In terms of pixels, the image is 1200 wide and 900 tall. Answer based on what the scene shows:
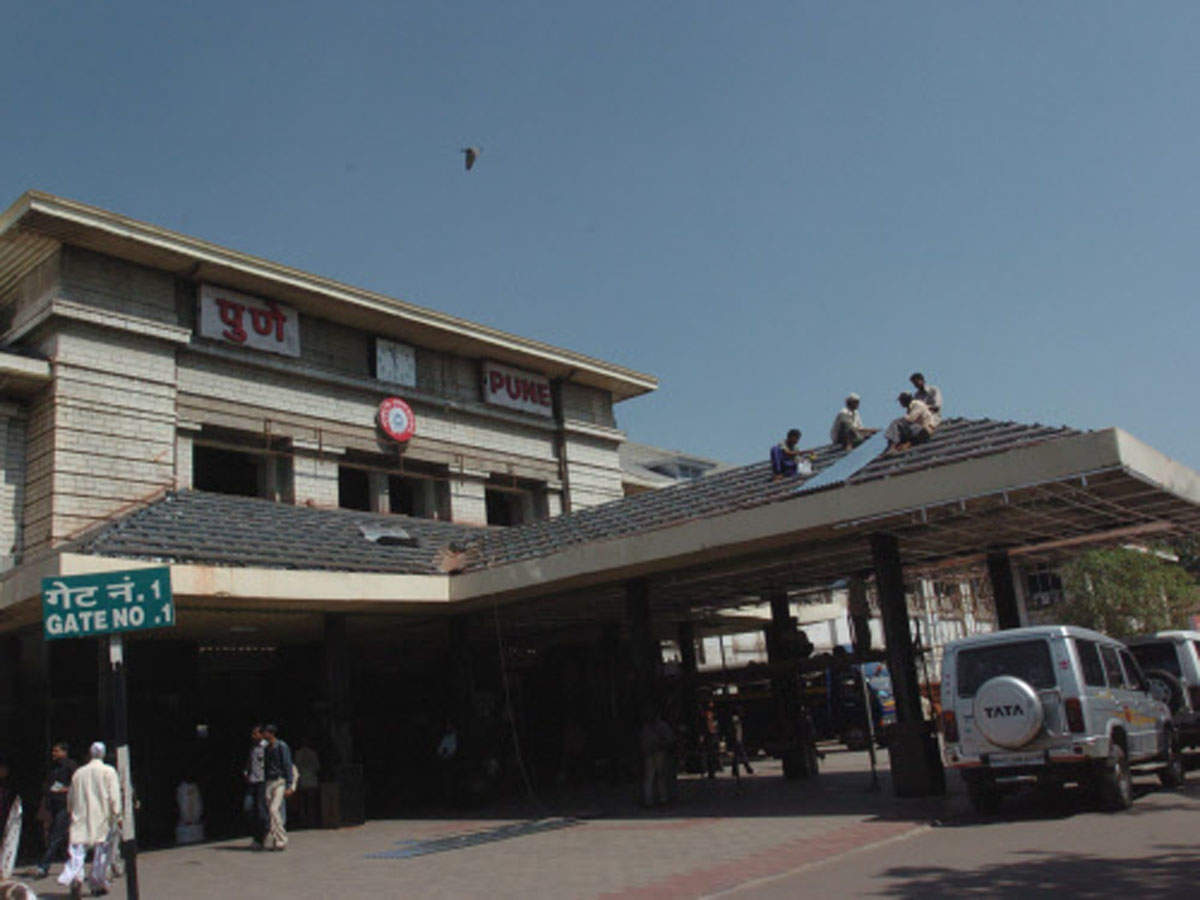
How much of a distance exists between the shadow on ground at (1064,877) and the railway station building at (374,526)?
483 centimetres

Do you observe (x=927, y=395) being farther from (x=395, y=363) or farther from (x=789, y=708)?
(x=395, y=363)

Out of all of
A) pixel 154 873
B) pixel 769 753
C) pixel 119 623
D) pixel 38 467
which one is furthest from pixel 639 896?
pixel 769 753

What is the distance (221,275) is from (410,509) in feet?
24.6

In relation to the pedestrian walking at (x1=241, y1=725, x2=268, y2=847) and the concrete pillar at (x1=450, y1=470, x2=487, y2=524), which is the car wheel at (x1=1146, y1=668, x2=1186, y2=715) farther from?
the concrete pillar at (x1=450, y1=470, x2=487, y2=524)

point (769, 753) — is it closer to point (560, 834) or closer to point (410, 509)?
point (410, 509)

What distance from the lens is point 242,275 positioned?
844 inches

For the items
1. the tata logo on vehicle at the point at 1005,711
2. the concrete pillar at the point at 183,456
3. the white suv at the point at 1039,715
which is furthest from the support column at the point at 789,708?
the concrete pillar at the point at 183,456

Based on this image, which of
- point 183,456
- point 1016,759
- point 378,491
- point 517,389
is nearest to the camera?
point 1016,759

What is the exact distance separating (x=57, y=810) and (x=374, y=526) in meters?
8.34

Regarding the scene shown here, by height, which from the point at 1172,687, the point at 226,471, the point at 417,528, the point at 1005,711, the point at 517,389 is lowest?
the point at 1172,687

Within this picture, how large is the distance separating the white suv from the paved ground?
1.63 feet

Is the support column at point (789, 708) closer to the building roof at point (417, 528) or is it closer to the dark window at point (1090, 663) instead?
the building roof at point (417, 528)

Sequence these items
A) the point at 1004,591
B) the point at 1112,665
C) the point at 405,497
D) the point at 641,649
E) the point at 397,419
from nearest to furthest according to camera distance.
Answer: the point at 1112,665, the point at 641,649, the point at 1004,591, the point at 397,419, the point at 405,497

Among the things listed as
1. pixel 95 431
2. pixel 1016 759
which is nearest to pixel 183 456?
pixel 95 431
